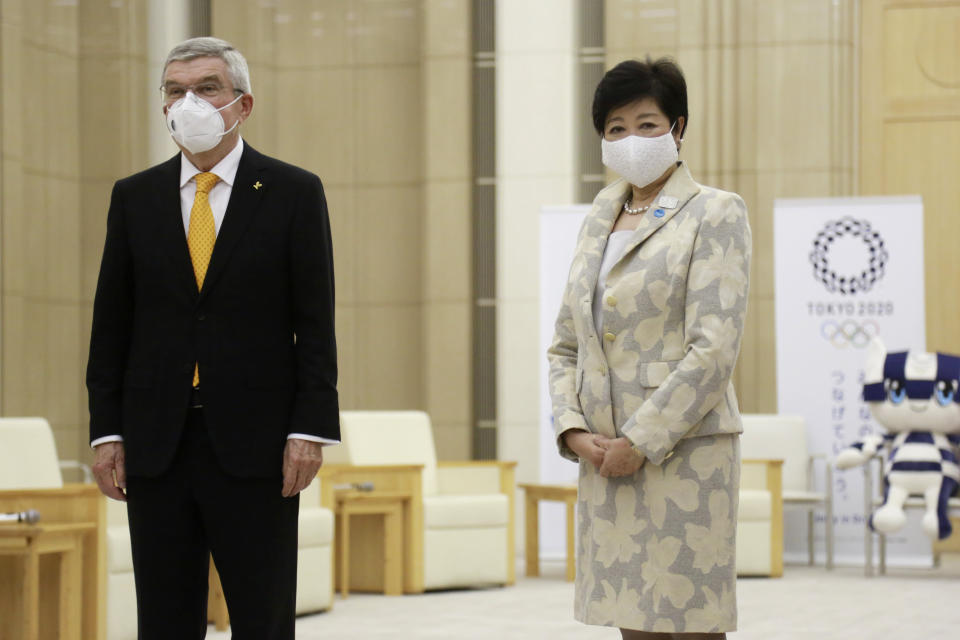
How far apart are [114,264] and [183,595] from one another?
1.98 feet

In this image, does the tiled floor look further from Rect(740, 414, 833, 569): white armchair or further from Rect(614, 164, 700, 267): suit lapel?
Rect(614, 164, 700, 267): suit lapel

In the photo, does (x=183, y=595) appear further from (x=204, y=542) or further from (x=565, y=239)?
(x=565, y=239)

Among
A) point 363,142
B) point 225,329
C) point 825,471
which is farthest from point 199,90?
point 363,142

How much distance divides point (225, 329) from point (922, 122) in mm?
7337

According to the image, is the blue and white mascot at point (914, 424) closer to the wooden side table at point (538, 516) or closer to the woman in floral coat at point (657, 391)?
the wooden side table at point (538, 516)

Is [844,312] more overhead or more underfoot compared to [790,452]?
more overhead

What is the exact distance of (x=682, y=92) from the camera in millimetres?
2662

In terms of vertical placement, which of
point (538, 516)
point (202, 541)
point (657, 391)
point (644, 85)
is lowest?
point (538, 516)

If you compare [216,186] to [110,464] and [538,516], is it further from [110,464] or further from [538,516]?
[538,516]

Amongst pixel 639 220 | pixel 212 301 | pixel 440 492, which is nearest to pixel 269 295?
pixel 212 301

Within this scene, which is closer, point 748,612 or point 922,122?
point 748,612

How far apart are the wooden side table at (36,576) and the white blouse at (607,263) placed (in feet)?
8.07

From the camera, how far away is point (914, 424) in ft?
24.0

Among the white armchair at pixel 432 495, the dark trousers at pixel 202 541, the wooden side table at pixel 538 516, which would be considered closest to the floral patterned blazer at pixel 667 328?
the dark trousers at pixel 202 541
